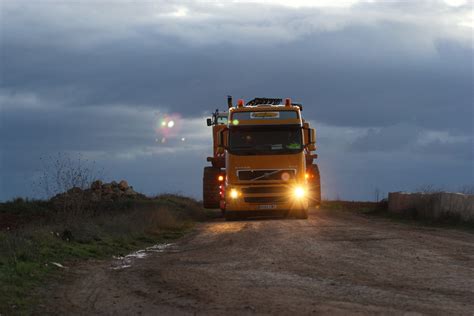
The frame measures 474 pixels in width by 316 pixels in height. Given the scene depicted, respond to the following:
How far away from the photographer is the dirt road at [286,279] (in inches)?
369

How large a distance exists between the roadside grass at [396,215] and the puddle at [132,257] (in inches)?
397

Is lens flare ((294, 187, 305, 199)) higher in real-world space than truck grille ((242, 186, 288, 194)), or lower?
lower

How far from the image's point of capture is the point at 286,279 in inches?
463

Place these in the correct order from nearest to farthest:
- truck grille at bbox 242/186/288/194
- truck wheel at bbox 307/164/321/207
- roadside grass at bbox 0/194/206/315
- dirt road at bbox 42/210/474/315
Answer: dirt road at bbox 42/210/474/315
roadside grass at bbox 0/194/206/315
truck grille at bbox 242/186/288/194
truck wheel at bbox 307/164/321/207

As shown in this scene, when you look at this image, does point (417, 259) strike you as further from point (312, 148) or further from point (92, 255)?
point (312, 148)

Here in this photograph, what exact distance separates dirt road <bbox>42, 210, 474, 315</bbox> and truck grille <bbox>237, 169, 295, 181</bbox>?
7856 millimetres

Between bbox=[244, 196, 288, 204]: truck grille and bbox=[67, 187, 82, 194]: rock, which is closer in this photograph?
bbox=[67, 187, 82, 194]: rock

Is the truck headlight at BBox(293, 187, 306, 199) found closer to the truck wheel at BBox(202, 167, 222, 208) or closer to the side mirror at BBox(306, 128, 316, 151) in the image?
the side mirror at BBox(306, 128, 316, 151)

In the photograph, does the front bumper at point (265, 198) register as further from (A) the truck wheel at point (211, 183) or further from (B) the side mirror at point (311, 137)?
(A) the truck wheel at point (211, 183)

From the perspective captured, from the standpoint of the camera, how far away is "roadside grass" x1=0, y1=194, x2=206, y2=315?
10.8 m


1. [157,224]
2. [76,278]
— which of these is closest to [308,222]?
[157,224]

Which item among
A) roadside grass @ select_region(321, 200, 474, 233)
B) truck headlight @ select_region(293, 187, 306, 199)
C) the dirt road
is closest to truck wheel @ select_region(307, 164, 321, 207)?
roadside grass @ select_region(321, 200, 474, 233)

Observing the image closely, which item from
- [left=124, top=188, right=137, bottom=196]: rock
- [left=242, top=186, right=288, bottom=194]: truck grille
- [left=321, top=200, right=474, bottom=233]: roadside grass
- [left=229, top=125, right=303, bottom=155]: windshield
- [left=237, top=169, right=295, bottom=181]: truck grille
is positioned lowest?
[left=321, top=200, right=474, bottom=233]: roadside grass

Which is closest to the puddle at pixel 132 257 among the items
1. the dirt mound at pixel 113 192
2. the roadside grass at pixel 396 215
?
the roadside grass at pixel 396 215
